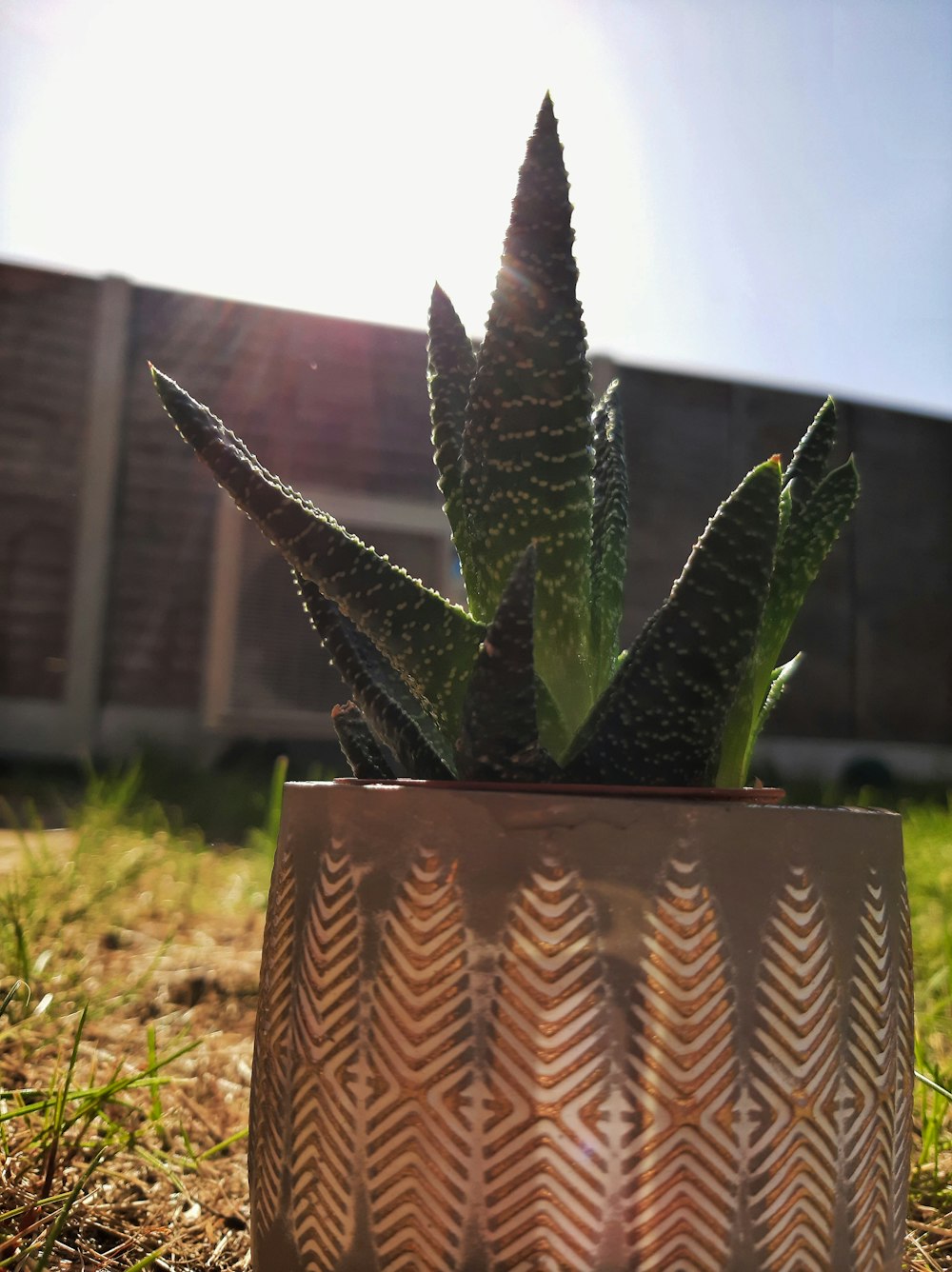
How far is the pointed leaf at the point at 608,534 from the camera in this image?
0.46m

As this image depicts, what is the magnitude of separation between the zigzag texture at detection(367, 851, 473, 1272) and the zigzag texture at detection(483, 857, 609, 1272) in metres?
0.01

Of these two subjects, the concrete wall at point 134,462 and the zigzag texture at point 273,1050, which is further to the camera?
the concrete wall at point 134,462

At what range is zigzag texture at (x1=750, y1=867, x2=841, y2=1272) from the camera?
1.05 feet

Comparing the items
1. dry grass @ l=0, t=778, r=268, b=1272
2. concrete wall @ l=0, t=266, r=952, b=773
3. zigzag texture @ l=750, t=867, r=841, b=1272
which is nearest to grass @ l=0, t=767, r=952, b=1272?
dry grass @ l=0, t=778, r=268, b=1272

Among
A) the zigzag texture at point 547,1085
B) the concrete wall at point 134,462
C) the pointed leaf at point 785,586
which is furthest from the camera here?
the concrete wall at point 134,462

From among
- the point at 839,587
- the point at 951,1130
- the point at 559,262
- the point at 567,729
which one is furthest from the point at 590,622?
the point at 839,587

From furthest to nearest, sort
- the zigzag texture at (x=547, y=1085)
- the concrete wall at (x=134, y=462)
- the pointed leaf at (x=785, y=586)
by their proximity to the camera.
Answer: the concrete wall at (x=134, y=462), the pointed leaf at (x=785, y=586), the zigzag texture at (x=547, y=1085)

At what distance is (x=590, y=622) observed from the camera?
0.44 meters

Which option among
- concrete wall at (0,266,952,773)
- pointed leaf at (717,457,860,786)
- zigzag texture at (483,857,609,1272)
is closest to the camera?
zigzag texture at (483,857,609,1272)

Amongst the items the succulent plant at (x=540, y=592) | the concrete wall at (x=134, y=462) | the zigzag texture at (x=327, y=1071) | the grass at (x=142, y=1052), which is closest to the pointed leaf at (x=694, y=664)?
the succulent plant at (x=540, y=592)

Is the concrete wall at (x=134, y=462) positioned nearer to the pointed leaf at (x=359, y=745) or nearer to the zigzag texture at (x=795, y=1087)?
the pointed leaf at (x=359, y=745)

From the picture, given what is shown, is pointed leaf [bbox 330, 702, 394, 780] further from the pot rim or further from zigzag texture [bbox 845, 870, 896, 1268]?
zigzag texture [bbox 845, 870, 896, 1268]

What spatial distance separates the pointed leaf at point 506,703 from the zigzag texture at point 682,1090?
0.22 feet

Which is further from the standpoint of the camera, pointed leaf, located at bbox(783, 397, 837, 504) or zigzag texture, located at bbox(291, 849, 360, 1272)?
pointed leaf, located at bbox(783, 397, 837, 504)
